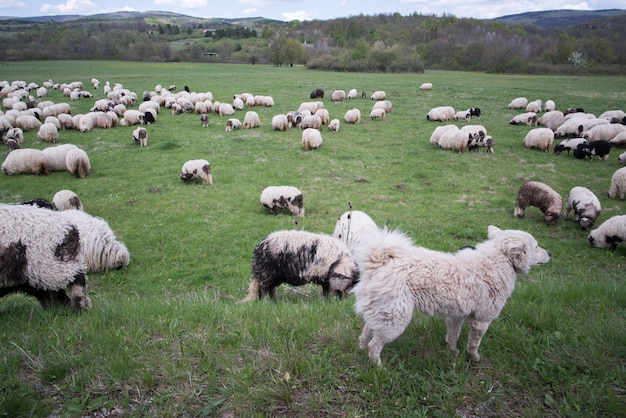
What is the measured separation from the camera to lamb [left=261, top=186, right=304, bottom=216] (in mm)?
13898

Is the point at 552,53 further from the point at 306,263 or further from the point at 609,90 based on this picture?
the point at 306,263

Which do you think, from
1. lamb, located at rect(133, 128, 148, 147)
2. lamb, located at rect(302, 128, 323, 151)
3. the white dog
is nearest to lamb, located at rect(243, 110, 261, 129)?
lamb, located at rect(302, 128, 323, 151)

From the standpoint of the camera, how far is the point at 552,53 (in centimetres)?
7450

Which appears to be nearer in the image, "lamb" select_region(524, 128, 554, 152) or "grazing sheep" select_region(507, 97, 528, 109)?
"lamb" select_region(524, 128, 554, 152)

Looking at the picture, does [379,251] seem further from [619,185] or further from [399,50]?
[399,50]

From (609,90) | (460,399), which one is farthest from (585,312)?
(609,90)

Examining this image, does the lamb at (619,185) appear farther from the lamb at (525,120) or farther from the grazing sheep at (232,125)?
the grazing sheep at (232,125)

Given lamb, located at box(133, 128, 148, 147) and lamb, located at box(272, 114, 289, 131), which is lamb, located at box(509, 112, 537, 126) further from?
lamb, located at box(133, 128, 148, 147)

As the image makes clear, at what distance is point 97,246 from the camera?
951 cm

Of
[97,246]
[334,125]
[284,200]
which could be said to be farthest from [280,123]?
[97,246]

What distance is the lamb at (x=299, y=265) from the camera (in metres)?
7.11

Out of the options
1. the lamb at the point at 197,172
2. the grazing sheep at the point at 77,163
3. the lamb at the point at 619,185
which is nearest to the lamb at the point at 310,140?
the lamb at the point at 197,172

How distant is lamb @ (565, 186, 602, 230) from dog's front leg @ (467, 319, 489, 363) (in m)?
11.6

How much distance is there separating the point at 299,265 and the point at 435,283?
142 inches
